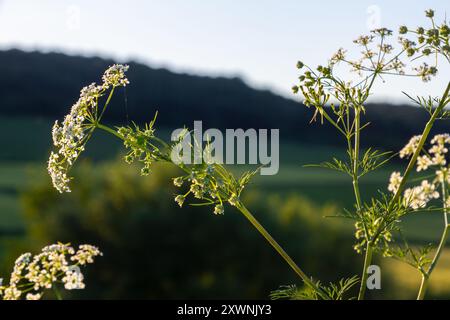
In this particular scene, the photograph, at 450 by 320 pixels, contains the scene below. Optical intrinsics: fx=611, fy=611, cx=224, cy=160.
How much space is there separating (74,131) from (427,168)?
169 cm

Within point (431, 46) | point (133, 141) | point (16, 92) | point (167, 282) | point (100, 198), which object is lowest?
point (167, 282)

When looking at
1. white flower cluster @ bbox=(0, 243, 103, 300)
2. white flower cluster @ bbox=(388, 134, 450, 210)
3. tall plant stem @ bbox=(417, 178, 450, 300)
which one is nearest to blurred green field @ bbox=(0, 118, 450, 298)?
white flower cluster @ bbox=(0, 243, 103, 300)

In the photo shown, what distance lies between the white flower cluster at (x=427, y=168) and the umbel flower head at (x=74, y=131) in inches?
54.8

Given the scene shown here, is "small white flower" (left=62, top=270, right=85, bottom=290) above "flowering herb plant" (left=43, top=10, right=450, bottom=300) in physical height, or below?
below

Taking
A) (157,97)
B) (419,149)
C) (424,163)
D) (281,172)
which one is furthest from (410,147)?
(157,97)

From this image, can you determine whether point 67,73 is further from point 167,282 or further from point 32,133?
point 167,282

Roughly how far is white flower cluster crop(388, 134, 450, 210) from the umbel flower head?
1.39 metres

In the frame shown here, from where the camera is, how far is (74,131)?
283 centimetres

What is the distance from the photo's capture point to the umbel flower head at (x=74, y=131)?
111 inches

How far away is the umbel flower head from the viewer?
2.82m

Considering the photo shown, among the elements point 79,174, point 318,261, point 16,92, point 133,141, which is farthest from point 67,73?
point 133,141

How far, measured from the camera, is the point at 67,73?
209 feet

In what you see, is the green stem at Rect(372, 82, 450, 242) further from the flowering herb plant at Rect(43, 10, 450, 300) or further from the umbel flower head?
the umbel flower head
